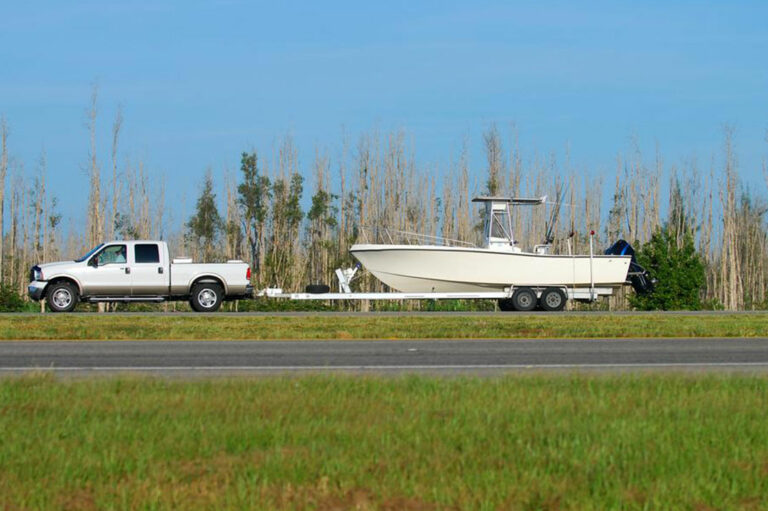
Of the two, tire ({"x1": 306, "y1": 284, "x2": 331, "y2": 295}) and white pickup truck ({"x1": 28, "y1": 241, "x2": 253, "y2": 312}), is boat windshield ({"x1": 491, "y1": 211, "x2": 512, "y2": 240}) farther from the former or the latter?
white pickup truck ({"x1": 28, "y1": 241, "x2": 253, "y2": 312})

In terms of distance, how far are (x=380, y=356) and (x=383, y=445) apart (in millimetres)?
6876

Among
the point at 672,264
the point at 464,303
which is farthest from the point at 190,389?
the point at 672,264

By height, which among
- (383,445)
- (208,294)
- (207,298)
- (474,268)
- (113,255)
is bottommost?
(383,445)

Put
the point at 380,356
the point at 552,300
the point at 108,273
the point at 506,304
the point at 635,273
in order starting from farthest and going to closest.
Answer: the point at 635,273 < the point at 506,304 < the point at 552,300 < the point at 108,273 < the point at 380,356

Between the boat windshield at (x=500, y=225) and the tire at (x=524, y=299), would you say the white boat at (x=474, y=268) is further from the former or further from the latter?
the boat windshield at (x=500, y=225)

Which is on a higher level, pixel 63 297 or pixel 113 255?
pixel 113 255

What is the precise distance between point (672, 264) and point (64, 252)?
3473cm

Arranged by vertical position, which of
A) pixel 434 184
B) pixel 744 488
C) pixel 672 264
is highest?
pixel 434 184

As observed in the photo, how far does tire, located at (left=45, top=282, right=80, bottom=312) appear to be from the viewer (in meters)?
25.4

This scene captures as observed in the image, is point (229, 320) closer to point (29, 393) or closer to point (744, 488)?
point (29, 393)

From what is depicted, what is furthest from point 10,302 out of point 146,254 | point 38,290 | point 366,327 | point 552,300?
point 552,300

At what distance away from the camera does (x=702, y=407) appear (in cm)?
802

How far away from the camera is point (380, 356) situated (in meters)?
13.4

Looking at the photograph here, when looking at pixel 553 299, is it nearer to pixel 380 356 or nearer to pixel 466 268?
pixel 466 268
